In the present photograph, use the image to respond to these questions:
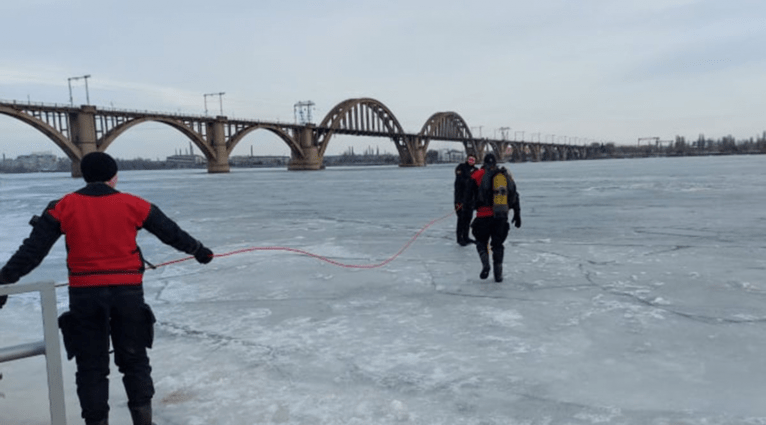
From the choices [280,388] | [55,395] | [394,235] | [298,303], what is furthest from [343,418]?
[394,235]

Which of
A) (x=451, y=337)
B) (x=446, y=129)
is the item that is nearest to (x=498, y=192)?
(x=451, y=337)

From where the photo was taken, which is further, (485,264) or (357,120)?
(357,120)

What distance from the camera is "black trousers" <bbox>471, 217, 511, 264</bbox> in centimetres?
659

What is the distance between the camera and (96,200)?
299 cm

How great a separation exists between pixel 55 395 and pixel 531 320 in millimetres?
3706

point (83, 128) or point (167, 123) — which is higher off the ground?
point (167, 123)

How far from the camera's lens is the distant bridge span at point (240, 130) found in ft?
187

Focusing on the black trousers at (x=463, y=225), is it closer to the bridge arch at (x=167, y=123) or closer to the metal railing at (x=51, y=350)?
the metal railing at (x=51, y=350)

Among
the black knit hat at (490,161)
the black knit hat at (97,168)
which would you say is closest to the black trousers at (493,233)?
the black knit hat at (490,161)

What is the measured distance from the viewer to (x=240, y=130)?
264ft

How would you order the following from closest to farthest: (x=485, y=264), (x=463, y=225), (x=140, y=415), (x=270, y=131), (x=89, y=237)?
1. (x=89, y=237)
2. (x=140, y=415)
3. (x=485, y=264)
4. (x=463, y=225)
5. (x=270, y=131)

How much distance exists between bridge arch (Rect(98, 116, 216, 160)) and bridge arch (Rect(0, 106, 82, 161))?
268cm

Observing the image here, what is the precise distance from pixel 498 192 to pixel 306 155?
8513cm

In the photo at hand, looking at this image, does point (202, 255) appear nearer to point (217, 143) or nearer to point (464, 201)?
→ point (464, 201)
